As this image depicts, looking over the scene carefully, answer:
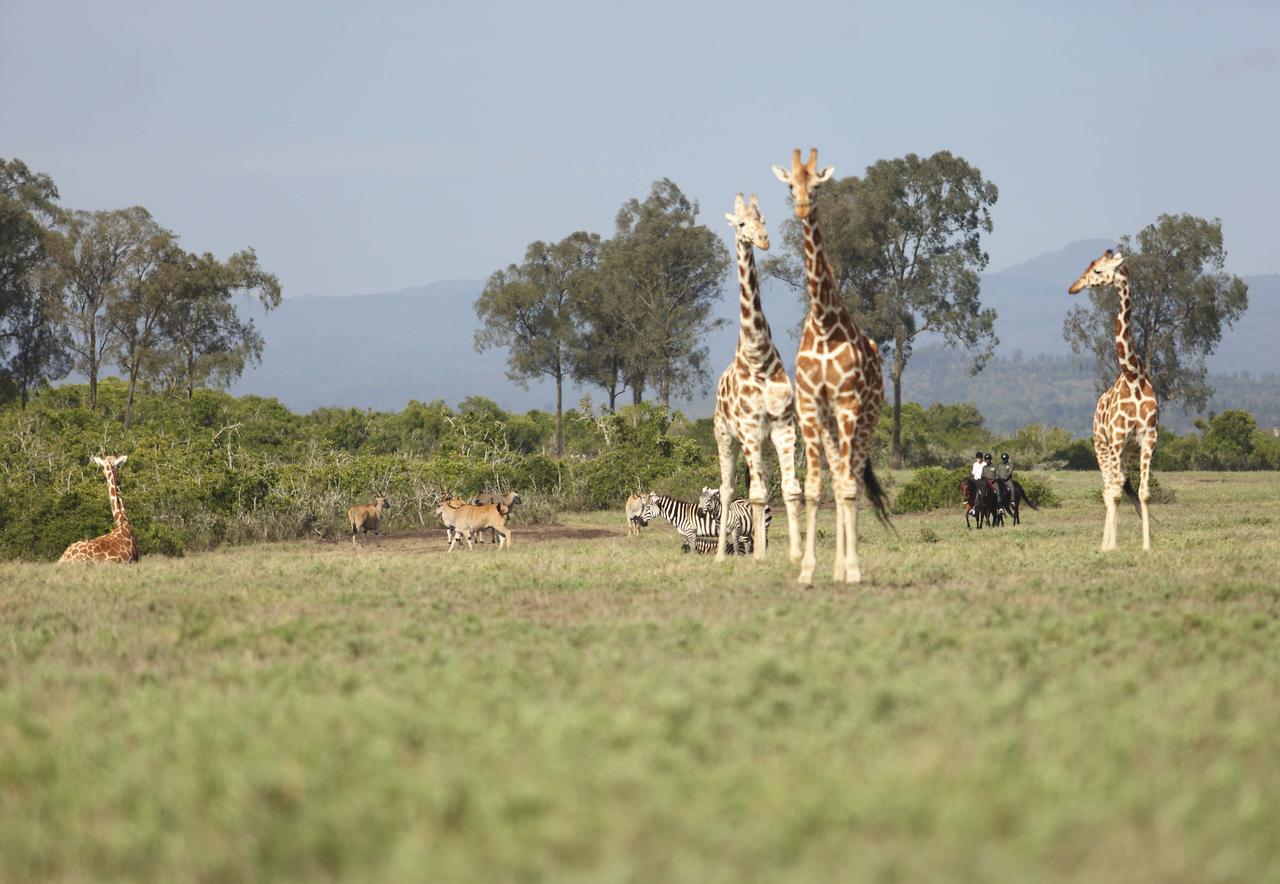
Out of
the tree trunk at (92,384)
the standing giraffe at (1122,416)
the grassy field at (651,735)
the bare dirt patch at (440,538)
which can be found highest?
the tree trunk at (92,384)

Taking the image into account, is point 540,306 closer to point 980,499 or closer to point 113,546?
point 980,499

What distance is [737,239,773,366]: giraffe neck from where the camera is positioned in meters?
14.9

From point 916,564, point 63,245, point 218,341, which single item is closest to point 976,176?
point 218,341

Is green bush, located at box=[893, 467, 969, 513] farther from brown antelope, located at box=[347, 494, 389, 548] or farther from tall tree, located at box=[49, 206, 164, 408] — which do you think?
tall tree, located at box=[49, 206, 164, 408]

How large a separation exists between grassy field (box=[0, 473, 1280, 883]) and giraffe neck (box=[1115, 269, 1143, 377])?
5.85 metres

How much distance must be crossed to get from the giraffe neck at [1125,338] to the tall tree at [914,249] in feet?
136

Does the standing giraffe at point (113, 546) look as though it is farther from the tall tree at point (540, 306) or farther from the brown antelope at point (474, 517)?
the tall tree at point (540, 306)

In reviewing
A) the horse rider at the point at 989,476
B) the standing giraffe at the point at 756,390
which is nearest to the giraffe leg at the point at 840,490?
the standing giraffe at the point at 756,390

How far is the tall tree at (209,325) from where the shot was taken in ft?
189

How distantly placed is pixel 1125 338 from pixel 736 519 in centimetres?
537

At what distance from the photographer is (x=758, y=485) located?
50.5 feet

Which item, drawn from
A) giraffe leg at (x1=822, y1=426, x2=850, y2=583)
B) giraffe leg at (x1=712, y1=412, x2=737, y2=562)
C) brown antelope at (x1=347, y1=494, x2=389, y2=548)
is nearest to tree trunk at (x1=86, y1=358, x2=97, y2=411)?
brown antelope at (x1=347, y1=494, x2=389, y2=548)

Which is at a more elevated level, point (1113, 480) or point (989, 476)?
point (989, 476)

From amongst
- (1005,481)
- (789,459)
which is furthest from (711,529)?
(1005,481)
